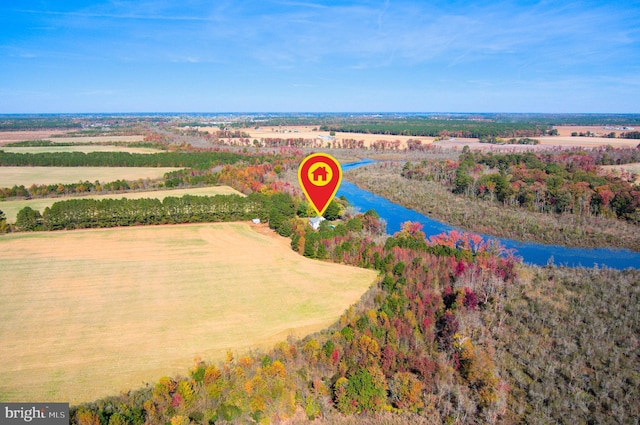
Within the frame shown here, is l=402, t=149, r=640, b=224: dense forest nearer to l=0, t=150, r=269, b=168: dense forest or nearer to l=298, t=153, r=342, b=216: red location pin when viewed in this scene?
l=0, t=150, r=269, b=168: dense forest

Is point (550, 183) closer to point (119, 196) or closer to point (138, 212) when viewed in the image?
point (138, 212)

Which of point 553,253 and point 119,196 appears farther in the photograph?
point 119,196

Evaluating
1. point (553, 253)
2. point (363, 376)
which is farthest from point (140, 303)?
point (553, 253)

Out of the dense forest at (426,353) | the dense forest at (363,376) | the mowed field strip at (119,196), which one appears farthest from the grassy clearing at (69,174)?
the dense forest at (363,376)

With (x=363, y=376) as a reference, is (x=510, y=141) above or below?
above

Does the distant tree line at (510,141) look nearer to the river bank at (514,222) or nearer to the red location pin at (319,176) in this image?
the river bank at (514,222)

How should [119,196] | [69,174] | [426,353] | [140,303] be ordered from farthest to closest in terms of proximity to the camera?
[69,174]
[119,196]
[140,303]
[426,353]

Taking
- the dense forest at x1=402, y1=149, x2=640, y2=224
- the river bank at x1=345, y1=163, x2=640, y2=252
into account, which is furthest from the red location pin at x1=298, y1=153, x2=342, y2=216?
the dense forest at x1=402, y1=149, x2=640, y2=224
